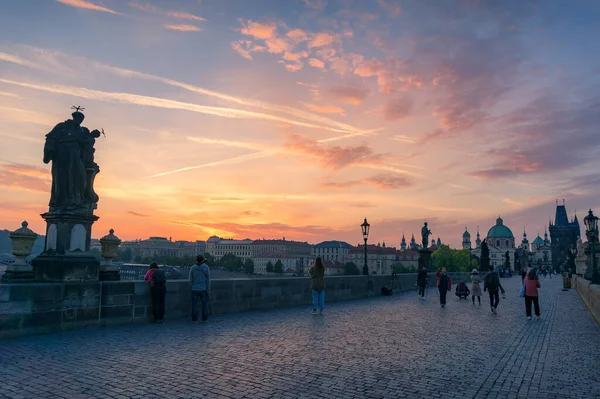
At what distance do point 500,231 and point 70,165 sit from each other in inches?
7731

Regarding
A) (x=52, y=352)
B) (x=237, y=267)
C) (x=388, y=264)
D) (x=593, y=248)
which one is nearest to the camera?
(x=52, y=352)

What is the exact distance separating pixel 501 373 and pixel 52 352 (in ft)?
24.6

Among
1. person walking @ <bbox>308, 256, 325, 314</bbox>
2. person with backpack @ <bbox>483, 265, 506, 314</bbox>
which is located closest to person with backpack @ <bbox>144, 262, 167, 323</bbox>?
person walking @ <bbox>308, 256, 325, 314</bbox>

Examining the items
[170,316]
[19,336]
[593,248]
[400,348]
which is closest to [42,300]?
[19,336]

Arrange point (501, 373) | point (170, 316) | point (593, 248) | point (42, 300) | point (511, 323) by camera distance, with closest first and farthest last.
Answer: point (501, 373)
point (42, 300)
point (170, 316)
point (511, 323)
point (593, 248)

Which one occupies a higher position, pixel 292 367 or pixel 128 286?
pixel 128 286

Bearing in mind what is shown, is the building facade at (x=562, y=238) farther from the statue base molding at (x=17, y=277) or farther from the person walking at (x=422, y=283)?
the statue base molding at (x=17, y=277)

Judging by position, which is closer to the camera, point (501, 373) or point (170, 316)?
point (501, 373)

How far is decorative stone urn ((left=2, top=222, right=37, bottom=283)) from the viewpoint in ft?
34.1

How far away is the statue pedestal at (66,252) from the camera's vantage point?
34.2 feet

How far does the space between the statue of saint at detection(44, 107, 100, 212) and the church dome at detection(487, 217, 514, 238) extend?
195 metres

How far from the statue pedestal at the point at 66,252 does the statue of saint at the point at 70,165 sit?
0.99 ft

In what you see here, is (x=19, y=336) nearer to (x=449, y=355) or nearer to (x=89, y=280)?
(x=89, y=280)

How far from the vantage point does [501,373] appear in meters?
6.79
